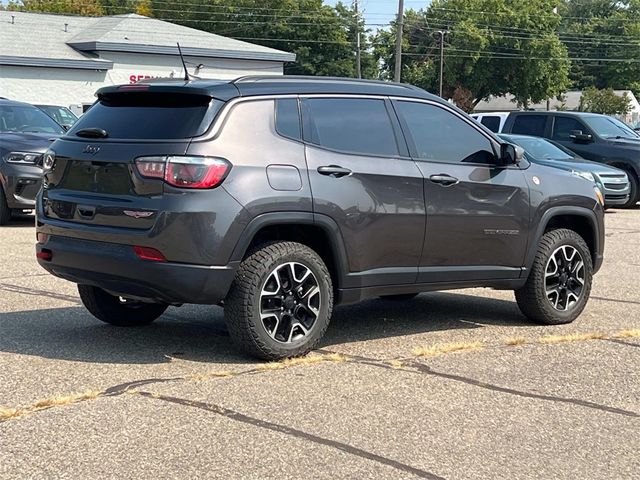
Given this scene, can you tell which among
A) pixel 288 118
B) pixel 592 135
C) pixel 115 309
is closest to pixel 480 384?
pixel 288 118

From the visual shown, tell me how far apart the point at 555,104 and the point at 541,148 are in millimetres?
79405

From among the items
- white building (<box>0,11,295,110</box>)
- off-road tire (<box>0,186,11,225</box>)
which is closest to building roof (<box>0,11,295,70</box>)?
white building (<box>0,11,295,110</box>)

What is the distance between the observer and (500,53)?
84.6m

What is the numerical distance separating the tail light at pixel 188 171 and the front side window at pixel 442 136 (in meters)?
1.77

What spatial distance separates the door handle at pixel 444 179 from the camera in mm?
7020

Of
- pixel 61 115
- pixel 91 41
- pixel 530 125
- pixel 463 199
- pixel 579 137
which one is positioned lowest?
pixel 61 115

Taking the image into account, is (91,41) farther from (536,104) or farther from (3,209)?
(536,104)

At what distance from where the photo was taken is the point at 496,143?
7.56 m

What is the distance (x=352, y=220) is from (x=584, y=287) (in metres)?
2.56

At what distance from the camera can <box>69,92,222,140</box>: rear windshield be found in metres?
6.09

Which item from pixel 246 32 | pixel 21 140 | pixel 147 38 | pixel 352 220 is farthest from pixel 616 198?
pixel 246 32

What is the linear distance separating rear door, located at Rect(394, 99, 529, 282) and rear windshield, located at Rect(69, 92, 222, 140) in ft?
5.33

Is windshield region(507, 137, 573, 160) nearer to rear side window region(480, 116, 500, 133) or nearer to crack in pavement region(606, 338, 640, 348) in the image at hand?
rear side window region(480, 116, 500, 133)

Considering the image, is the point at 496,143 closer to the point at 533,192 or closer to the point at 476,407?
the point at 533,192
